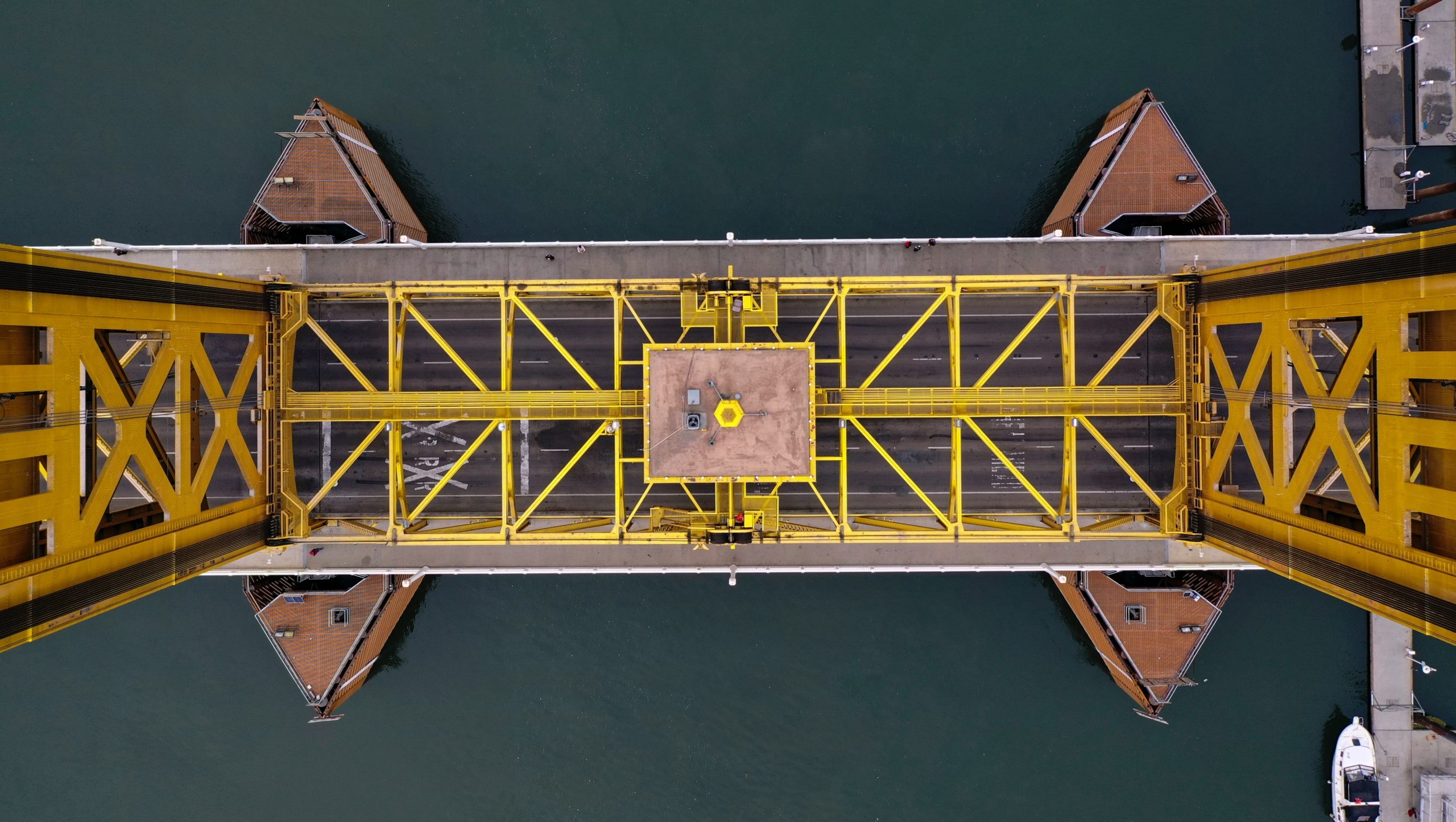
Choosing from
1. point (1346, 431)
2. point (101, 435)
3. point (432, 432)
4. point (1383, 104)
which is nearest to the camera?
point (1346, 431)

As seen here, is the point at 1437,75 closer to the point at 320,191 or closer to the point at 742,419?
the point at 742,419

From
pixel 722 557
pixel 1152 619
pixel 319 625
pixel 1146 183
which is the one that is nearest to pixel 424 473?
pixel 319 625

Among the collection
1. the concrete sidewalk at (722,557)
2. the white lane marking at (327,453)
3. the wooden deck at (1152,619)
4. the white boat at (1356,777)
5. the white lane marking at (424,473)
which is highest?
the white lane marking at (327,453)

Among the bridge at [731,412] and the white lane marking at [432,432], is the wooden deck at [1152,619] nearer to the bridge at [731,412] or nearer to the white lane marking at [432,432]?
the bridge at [731,412]

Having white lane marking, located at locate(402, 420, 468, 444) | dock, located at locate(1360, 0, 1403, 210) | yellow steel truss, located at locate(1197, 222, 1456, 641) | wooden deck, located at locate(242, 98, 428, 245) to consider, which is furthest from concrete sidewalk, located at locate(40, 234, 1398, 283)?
white lane marking, located at locate(402, 420, 468, 444)

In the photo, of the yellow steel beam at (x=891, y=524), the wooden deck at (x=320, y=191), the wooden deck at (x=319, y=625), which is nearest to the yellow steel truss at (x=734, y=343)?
the yellow steel beam at (x=891, y=524)

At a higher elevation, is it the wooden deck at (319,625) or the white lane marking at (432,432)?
the white lane marking at (432,432)
